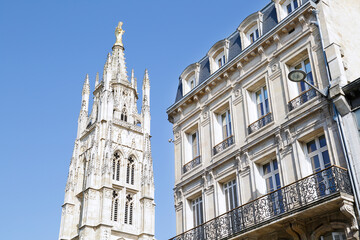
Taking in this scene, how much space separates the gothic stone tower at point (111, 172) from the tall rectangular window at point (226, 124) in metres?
33.8

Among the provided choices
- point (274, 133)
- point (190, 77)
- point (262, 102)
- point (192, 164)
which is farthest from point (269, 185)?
point (190, 77)

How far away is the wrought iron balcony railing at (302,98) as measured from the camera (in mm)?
12469

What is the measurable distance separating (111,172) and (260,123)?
130 ft

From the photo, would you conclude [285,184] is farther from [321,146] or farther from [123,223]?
[123,223]

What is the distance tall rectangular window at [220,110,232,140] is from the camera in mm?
15353

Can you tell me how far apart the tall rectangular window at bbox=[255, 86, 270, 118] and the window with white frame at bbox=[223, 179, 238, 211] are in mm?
2312

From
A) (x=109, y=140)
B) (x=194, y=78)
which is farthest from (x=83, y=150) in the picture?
(x=194, y=78)

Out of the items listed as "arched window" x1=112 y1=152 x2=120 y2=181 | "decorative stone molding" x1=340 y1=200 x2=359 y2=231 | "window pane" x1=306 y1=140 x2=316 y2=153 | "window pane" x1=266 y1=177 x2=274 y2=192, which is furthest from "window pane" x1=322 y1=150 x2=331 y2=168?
"arched window" x1=112 y1=152 x2=120 y2=181

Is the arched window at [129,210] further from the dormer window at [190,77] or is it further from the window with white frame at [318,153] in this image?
the window with white frame at [318,153]

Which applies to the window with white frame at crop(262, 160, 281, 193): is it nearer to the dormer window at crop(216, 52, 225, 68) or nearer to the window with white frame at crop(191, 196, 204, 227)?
the window with white frame at crop(191, 196, 204, 227)

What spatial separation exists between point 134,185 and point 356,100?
146 feet

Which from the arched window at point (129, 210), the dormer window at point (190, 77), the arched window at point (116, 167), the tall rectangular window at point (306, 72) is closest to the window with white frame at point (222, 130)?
the dormer window at point (190, 77)

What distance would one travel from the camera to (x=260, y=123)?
13844mm

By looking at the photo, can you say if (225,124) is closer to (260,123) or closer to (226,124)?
(226,124)
